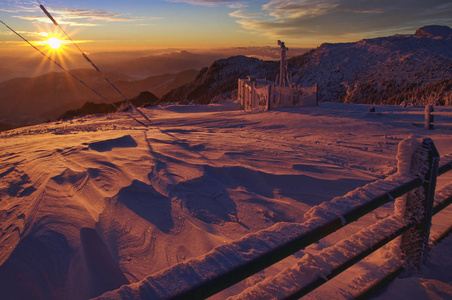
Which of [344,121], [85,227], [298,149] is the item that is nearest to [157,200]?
[85,227]

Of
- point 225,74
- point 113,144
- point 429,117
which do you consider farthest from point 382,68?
point 113,144

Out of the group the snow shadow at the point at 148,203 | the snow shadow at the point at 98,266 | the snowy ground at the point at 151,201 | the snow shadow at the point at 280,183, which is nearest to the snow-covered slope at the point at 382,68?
the snowy ground at the point at 151,201

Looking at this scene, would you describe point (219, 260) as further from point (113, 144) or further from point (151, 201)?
point (113, 144)

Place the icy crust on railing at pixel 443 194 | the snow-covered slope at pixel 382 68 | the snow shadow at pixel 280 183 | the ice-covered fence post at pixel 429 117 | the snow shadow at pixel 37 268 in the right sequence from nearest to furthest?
1. the snow shadow at pixel 37 268
2. the icy crust on railing at pixel 443 194
3. the snow shadow at pixel 280 183
4. the ice-covered fence post at pixel 429 117
5. the snow-covered slope at pixel 382 68

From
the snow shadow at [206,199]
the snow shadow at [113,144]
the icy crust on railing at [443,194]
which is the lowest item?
the snow shadow at [206,199]

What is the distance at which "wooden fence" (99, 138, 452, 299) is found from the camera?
4.04ft

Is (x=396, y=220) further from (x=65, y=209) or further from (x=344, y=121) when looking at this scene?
(x=344, y=121)

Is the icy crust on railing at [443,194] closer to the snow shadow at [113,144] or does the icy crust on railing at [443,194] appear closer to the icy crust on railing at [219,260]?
the icy crust on railing at [219,260]

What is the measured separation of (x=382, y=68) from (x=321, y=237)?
41.1 metres

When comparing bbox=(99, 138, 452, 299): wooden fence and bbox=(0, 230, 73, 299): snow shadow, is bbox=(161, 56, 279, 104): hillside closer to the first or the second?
bbox=(0, 230, 73, 299): snow shadow

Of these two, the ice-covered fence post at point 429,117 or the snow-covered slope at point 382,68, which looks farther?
the snow-covered slope at point 382,68

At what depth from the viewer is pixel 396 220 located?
237 cm

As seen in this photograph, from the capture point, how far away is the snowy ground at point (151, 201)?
2.77m

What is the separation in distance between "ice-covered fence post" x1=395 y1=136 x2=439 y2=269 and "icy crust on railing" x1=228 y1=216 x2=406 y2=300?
0.16m
